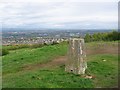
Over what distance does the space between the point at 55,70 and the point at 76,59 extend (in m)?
1.11

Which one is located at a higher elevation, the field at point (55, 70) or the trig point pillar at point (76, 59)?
the trig point pillar at point (76, 59)

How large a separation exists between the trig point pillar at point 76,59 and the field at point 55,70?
34cm

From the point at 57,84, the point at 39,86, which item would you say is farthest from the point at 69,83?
the point at 39,86

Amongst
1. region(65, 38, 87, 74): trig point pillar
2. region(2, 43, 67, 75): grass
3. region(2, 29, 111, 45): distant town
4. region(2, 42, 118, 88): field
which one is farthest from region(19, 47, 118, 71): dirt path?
region(2, 29, 111, 45): distant town

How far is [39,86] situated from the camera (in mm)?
11117

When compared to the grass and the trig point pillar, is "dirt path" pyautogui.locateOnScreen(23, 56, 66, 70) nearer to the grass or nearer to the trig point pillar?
the grass

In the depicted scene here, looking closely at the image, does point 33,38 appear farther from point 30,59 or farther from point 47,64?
point 47,64

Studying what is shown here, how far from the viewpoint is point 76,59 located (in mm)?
13547

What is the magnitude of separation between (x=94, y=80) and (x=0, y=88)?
370 cm

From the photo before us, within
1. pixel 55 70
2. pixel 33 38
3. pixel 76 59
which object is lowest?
pixel 33 38

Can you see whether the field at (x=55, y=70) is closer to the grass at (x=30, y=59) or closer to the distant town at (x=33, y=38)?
the grass at (x=30, y=59)

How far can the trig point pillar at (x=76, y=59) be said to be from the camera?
1345 centimetres

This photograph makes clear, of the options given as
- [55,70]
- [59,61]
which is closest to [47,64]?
[59,61]

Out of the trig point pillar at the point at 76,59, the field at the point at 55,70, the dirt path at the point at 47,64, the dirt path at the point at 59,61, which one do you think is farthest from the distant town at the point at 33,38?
the trig point pillar at the point at 76,59
